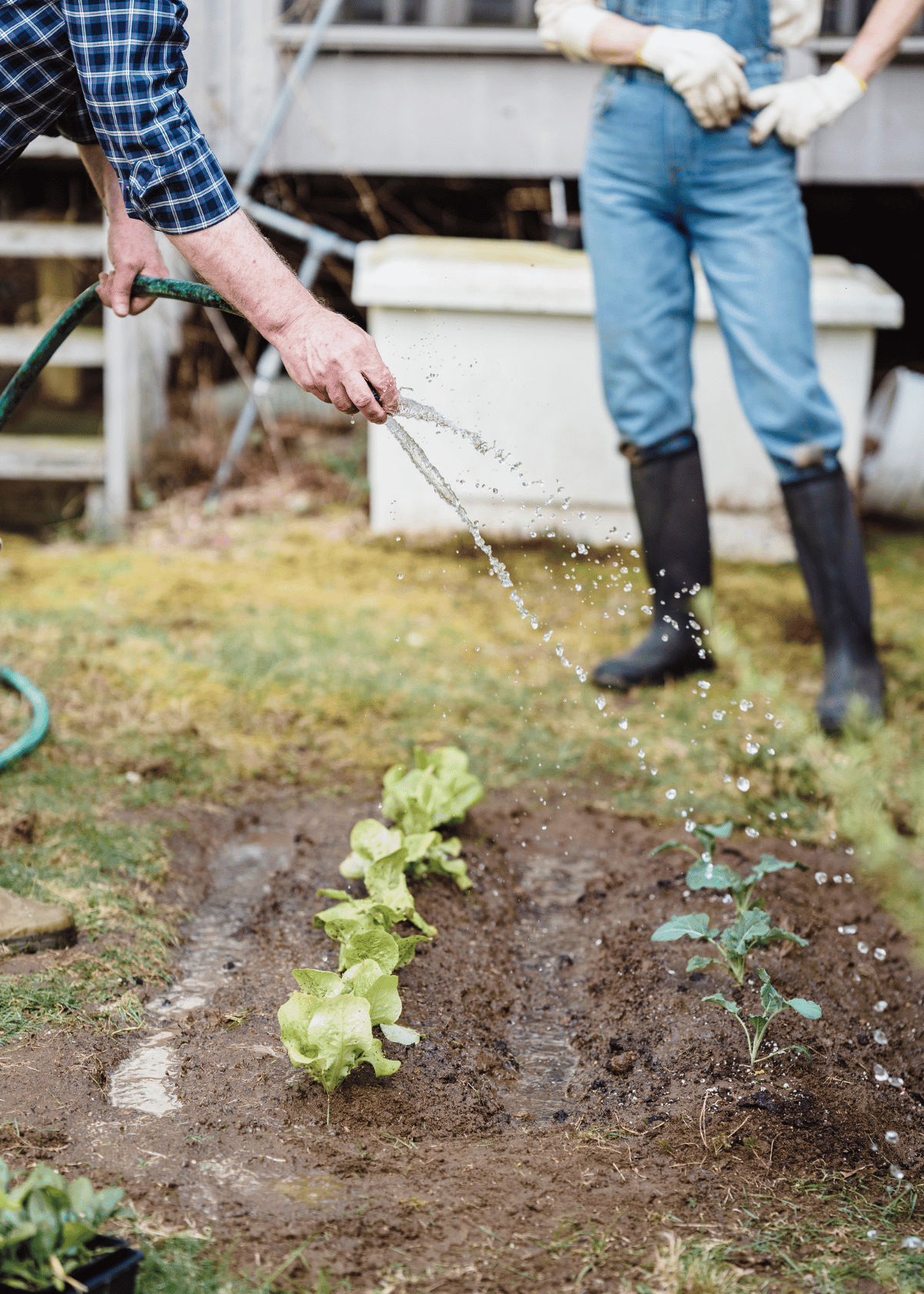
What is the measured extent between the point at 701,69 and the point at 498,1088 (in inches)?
84.7

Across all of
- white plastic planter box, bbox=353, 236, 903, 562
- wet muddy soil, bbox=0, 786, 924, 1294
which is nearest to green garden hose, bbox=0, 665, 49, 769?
wet muddy soil, bbox=0, 786, 924, 1294

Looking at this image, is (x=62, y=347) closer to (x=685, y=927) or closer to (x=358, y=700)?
(x=358, y=700)

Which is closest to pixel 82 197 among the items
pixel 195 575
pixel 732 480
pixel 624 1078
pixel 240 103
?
pixel 240 103

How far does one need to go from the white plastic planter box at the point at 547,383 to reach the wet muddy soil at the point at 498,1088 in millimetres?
2176

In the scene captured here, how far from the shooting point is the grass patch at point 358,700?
91.7 inches

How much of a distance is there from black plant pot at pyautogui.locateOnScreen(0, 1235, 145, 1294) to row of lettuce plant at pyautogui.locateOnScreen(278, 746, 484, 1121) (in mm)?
435

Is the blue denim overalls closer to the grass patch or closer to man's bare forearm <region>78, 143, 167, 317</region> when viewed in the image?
the grass patch

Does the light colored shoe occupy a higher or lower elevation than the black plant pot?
lower

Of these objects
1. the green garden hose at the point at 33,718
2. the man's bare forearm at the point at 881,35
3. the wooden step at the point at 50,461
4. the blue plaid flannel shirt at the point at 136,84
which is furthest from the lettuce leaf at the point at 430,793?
the wooden step at the point at 50,461

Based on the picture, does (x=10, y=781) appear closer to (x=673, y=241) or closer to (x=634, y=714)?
(x=634, y=714)

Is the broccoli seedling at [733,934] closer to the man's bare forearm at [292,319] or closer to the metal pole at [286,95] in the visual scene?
the man's bare forearm at [292,319]

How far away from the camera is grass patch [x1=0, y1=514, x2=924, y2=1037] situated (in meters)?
2.33

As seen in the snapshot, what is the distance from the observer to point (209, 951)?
2115mm

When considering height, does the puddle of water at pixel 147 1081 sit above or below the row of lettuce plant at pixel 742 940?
below
